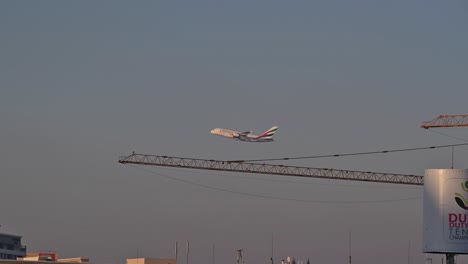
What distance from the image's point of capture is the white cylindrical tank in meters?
132

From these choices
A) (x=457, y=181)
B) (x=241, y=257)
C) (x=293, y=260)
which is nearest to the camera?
(x=457, y=181)

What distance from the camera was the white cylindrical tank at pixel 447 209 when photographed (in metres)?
132

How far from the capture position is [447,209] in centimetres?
13212

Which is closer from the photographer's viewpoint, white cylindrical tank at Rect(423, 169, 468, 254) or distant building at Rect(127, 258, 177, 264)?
white cylindrical tank at Rect(423, 169, 468, 254)

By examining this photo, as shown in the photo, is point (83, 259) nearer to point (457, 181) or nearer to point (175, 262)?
point (175, 262)

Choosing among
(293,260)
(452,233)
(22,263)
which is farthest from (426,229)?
(293,260)

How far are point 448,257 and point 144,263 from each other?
225ft

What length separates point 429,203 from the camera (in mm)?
133375

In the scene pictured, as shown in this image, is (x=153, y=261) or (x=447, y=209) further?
(x=153, y=261)

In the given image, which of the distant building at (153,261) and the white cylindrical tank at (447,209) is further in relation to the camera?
the distant building at (153,261)

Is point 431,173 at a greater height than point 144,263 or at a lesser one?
greater

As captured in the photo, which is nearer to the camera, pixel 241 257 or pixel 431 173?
pixel 431 173

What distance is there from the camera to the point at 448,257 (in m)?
135

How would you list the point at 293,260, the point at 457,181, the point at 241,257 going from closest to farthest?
the point at 457,181, the point at 241,257, the point at 293,260
